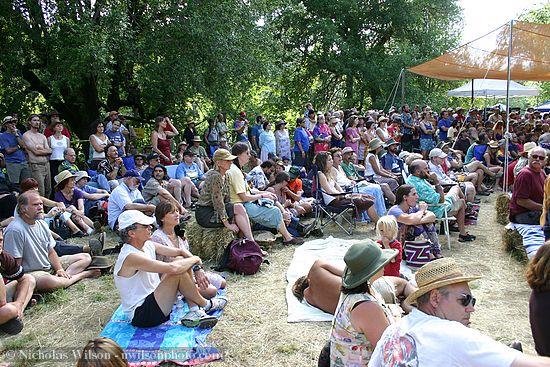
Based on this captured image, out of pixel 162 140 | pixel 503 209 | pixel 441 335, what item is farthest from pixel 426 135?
pixel 441 335

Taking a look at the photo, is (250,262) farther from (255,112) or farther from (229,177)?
(255,112)

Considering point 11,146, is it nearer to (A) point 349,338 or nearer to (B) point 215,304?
(B) point 215,304

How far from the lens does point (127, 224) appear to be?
12.9 feet

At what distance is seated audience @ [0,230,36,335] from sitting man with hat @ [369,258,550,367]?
340cm

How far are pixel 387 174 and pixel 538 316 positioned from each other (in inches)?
253

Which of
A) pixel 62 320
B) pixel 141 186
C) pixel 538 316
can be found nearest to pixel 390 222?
pixel 538 316

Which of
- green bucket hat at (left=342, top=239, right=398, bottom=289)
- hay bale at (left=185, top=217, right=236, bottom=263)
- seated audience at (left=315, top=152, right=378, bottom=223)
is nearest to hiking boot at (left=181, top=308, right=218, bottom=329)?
hay bale at (left=185, top=217, right=236, bottom=263)

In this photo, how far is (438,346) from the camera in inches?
71.1

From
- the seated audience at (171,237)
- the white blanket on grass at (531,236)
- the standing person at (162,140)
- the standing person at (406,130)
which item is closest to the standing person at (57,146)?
the standing person at (162,140)

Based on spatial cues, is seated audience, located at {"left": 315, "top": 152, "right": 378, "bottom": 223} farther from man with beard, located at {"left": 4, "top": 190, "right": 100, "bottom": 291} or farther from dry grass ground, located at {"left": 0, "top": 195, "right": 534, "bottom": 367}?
man with beard, located at {"left": 4, "top": 190, "right": 100, "bottom": 291}

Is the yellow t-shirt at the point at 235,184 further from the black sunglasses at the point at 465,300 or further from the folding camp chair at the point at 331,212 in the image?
the black sunglasses at the point at 465,300

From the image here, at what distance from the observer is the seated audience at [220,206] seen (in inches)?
234

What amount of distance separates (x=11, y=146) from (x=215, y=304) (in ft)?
18.2

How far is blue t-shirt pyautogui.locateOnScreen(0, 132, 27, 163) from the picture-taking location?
818cm
